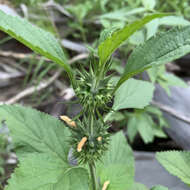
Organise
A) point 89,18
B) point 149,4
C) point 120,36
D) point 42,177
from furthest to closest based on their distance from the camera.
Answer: point 89,18 → point 149,4 → point 42,177 → point 120,36

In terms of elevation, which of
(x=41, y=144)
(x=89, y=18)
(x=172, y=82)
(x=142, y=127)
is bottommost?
(x=41, y=144)

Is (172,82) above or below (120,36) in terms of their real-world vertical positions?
above

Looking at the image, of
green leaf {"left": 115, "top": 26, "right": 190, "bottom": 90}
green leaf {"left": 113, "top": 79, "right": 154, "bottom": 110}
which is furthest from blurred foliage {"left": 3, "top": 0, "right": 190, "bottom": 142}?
green leaf {"left": 115, "top": 26, "right": 190, "bottom": 90}

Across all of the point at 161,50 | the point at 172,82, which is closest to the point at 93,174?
the point at 161,50

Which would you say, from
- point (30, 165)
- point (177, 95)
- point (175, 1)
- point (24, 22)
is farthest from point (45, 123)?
point (175, 1)

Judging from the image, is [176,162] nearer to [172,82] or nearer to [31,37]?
[31,37]

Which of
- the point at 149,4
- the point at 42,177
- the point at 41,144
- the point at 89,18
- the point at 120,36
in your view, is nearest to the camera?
the point at 120,36
